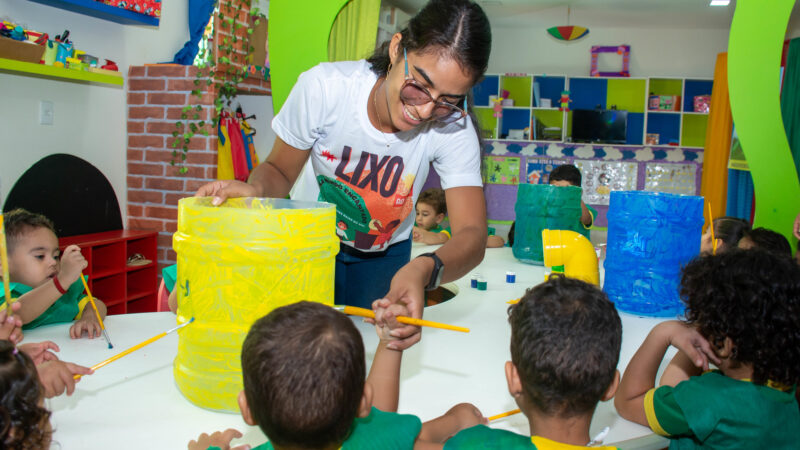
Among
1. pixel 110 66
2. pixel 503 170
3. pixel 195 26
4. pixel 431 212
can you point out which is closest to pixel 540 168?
pixel 503 170

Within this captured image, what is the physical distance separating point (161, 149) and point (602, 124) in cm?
511

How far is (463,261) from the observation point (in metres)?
1.47

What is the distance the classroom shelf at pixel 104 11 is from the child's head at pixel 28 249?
2000 mm

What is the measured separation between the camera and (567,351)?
97 centimetres

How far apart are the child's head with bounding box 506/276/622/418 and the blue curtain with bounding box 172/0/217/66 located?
4020mm

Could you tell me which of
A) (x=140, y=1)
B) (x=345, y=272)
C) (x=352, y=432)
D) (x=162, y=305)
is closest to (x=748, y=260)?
(x=352, y=432)

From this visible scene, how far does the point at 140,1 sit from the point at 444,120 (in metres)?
2.91

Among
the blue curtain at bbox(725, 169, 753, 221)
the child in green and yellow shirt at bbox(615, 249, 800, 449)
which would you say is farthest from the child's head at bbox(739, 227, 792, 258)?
the blue curtain at bbox(725, 169, 753, 221)

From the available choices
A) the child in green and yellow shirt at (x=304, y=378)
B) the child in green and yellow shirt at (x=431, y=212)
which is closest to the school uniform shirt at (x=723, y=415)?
the child in green and yellow shirt at (x=304, y=378)

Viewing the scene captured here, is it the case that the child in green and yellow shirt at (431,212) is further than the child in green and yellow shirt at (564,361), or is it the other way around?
the child in green and yellow shirt at (431,212)

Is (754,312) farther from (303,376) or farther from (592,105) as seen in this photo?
(592,105)

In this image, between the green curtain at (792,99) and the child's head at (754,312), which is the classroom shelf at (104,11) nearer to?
the child's head at (754,312)

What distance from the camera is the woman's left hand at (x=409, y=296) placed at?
1.12 m

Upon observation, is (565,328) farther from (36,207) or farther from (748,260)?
(36,207)
